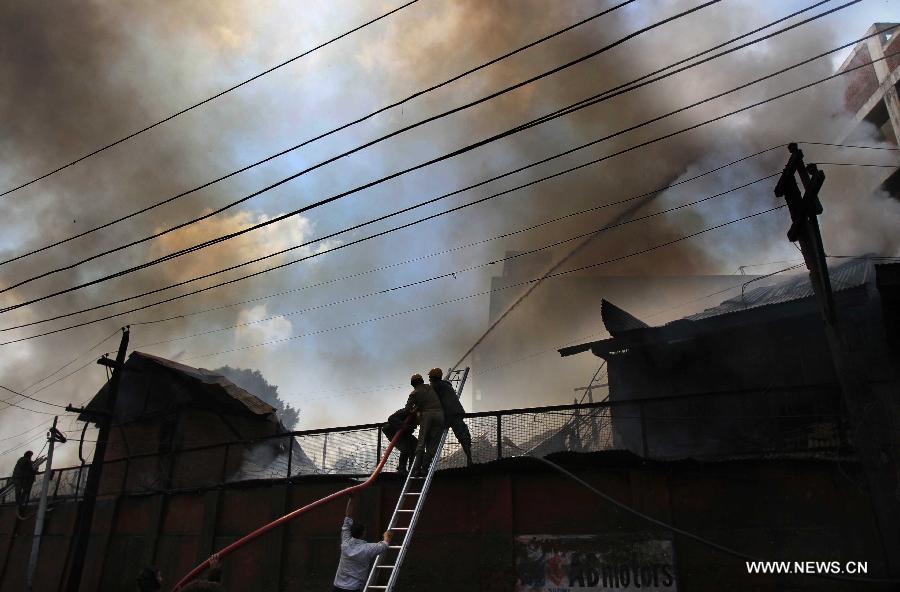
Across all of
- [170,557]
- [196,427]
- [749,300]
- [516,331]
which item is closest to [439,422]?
[170,557]

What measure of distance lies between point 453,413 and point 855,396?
559 cm

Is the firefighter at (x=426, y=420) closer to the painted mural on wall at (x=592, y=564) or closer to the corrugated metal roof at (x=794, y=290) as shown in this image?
the painted mural on wall at (x=592, y=564)

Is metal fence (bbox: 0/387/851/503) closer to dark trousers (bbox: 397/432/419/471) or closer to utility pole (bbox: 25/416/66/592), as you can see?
dark trousers (bbox: 397/432/419/471)

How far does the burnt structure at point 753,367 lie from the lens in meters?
Result: 9.40

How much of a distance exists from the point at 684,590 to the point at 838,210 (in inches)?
920

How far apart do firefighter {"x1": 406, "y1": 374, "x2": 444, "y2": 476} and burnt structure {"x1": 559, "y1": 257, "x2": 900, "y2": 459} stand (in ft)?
9.68

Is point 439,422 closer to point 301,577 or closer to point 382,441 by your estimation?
point 382,441

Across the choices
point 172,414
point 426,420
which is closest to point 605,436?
point 426,420

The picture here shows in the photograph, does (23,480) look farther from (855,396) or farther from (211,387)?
(855,396)

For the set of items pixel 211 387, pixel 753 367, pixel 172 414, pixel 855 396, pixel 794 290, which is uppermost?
pixel 794 290

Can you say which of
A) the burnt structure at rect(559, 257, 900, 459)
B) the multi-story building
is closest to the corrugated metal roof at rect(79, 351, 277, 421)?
the burnt structure at rect(559, 257, 900, 459)

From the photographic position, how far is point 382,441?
10.4 meters

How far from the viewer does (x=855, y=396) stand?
20.2ft

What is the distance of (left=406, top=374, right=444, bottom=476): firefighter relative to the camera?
8.65m
